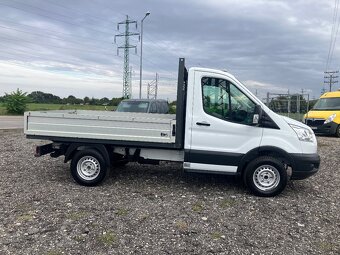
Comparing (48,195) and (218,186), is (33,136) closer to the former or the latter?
(48,195)

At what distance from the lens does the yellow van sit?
1727 centimetres

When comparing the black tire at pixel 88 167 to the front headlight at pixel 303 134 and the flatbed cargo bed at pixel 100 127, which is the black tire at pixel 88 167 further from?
the front headlight at pixel 303 134

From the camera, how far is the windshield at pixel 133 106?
13216mm

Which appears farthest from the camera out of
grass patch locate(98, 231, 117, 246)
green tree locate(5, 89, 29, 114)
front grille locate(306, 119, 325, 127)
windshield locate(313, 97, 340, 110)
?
green tree locate(5, 89, 29, 114)

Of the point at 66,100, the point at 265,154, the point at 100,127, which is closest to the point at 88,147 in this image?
the point at 100,127

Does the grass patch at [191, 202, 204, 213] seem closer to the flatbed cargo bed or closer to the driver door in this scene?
the driver door

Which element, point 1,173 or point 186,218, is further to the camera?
point 1,173

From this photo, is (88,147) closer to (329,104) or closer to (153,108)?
(153,108)

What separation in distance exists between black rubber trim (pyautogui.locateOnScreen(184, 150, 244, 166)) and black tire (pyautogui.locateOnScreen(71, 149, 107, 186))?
1.70 meters

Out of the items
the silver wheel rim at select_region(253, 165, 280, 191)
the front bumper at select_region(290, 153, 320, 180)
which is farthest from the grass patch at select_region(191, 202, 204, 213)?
the front bumper at select_region(290, 153, 320, 180)

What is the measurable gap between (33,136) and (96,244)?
3.38 meters

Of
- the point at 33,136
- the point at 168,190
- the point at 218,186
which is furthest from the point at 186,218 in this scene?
the point at 33,136

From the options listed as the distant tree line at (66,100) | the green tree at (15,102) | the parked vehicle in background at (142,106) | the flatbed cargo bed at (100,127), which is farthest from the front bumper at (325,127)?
the distant tree line at (66,100)

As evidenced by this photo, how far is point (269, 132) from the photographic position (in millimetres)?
6613
